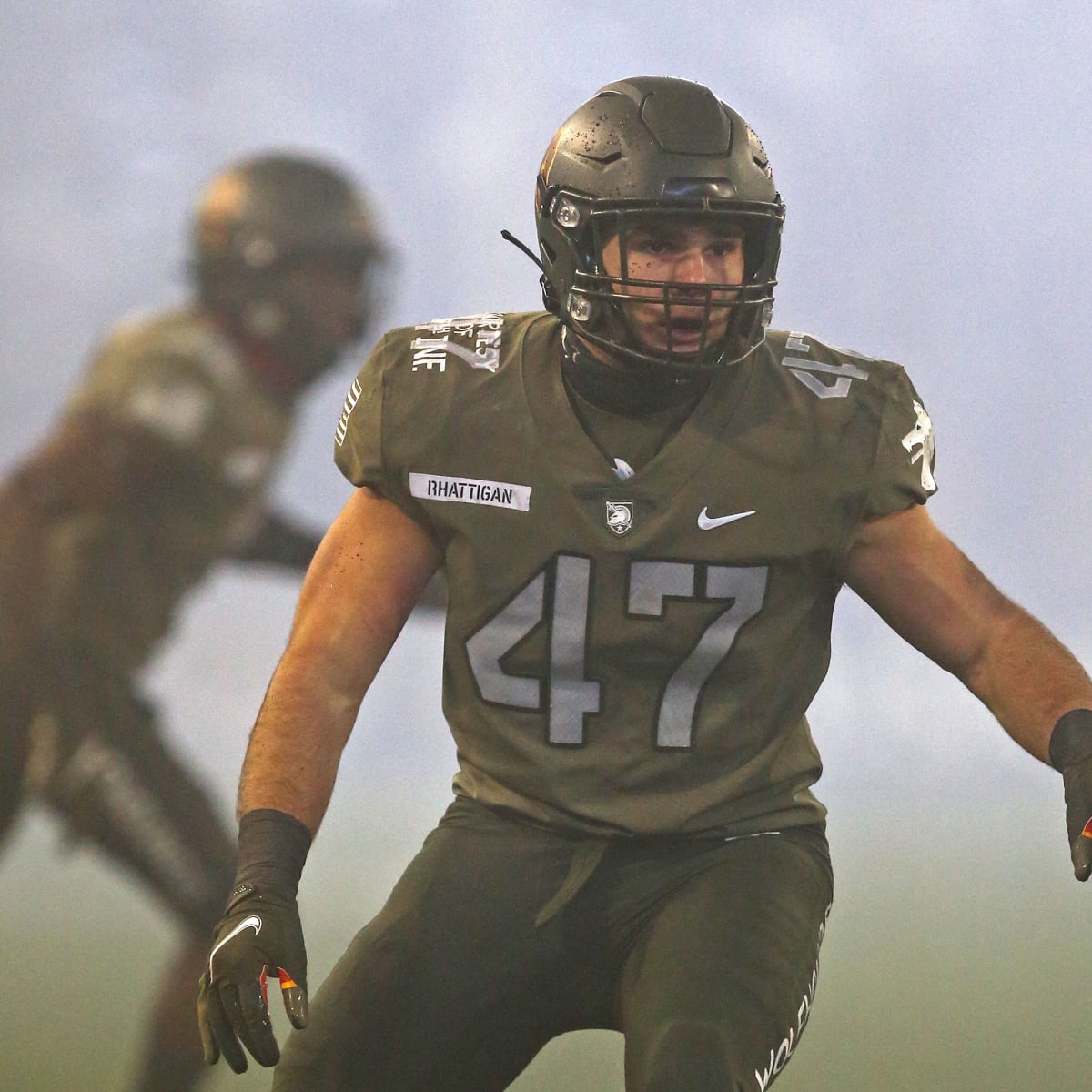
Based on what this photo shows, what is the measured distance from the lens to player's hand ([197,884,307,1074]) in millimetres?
1232

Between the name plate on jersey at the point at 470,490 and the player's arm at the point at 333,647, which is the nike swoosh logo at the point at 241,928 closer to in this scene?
the player's arm at the point at 333,647

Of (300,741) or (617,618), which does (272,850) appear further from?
(617,618)

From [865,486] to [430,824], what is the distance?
1.40 meters

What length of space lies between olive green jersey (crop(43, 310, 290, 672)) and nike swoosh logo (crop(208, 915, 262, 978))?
1335mm

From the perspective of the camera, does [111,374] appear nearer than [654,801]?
No

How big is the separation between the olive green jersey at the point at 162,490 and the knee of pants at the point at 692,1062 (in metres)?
1.54

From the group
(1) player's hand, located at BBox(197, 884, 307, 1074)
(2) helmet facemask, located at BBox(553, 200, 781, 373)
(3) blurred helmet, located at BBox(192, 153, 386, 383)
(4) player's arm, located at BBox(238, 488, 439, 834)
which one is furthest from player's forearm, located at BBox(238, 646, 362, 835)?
(3) blurred helmet, located at BBox(192, 153, 386, 383)

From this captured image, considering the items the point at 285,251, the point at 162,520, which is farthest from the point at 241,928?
the point at 285,251

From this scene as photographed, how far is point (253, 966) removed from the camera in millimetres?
1251

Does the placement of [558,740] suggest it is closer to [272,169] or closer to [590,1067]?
[590,1067]

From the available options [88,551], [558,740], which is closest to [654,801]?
[558,740]

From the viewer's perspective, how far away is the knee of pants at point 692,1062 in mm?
1144

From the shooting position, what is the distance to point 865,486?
1.41 meters

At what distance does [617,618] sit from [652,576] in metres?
0.05
